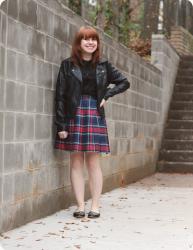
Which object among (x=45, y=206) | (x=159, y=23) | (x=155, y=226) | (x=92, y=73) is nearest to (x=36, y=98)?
(x=92, y=73)

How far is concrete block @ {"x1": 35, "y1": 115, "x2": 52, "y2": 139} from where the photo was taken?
581 cm

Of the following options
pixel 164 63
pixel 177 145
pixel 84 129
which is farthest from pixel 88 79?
pixel 164 63

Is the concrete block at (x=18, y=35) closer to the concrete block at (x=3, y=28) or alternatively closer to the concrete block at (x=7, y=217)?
the concrete block at (x=3, y=28)

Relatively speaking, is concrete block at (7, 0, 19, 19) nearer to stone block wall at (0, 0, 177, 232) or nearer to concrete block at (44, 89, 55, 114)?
stone block wall at (0, 0, 177, 232)

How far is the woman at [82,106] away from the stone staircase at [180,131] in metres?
5.45

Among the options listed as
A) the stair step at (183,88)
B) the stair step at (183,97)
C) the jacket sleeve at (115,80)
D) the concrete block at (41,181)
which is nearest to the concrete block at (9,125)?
the concrete block at (41,181)

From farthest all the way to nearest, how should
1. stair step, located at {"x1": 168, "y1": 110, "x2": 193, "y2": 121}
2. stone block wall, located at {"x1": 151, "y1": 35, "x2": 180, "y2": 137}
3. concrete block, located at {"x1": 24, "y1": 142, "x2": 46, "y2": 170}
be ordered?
stair step, located at {"x1": 168, "y1": 110, "x2": 193, "y2": 121}, stone block wall, located at {"x1": 151, "y1": 35, "x2": 180, "y2": 137}, concrete block, located at {"x1": 24, "y1": 142, "x2": 46, "y2": 170}

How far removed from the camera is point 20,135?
541cm

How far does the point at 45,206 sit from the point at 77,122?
85cm

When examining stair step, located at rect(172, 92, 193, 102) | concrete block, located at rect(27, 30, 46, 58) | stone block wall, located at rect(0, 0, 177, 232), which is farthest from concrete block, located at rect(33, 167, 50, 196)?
stair step, located at rect(172, 92, 193, 102)

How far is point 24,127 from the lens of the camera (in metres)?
5.50

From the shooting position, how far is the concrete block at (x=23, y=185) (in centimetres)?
535

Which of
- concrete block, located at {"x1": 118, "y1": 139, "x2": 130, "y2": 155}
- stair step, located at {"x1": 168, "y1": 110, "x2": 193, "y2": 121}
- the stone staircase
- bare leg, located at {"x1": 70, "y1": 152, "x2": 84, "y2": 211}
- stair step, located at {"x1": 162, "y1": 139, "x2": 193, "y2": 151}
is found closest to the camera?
bare leg, located at {"x1": 70, "y1": 152, "x2": 84, "y2": 211}

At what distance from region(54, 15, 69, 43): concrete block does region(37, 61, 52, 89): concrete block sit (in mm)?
422
